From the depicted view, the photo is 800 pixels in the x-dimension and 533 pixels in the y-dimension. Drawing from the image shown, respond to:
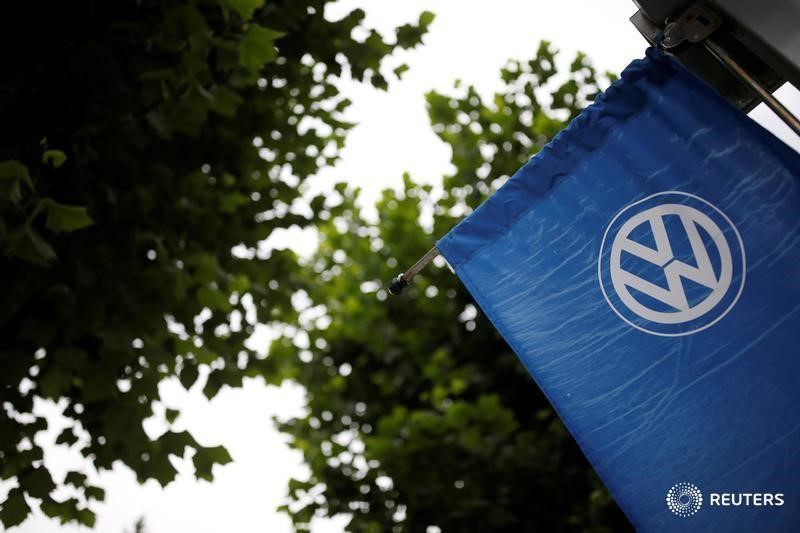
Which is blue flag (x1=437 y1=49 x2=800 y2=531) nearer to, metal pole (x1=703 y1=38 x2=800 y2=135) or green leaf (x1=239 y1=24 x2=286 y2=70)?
metal pole (x1=703 y1=38 x2=800 y2=135)

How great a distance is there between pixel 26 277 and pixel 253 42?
5.44 feet

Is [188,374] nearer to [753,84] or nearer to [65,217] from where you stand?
[65,217]

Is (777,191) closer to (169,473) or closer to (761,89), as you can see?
(761,89)

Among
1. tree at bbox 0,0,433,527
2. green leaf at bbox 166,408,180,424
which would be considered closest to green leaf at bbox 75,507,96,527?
tree at bbox 0,0,433,527

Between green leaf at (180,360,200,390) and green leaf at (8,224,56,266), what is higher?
green leaf at (8,224,56,266)

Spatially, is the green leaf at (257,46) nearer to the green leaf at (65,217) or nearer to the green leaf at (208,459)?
the green leaf at (65,217)

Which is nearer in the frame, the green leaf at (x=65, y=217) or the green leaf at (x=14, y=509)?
the green leaf at (x=65, y=217)

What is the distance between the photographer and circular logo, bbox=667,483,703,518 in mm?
2105

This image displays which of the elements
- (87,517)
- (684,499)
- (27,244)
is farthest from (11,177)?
(684,499)

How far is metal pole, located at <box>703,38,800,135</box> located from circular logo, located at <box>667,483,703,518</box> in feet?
3.56

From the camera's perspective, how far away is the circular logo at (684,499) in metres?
2.11

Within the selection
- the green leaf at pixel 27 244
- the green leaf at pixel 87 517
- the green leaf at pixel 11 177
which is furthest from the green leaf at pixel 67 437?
the green leaf at pixel 11 177

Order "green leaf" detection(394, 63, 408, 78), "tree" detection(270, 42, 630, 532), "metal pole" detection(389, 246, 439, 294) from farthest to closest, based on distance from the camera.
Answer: "tree" detection(270, 42, 630, 532) → "green leaf" detection(394, 63, 408, 78) → "metal pole" detection(389, 246, 439, 294)

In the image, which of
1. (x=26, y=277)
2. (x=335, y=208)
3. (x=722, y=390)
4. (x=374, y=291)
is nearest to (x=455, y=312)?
(x=374, y=291)
